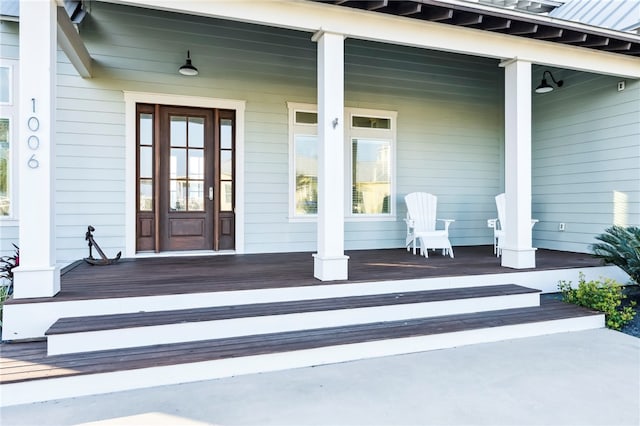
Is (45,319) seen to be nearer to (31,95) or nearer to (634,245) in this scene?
(31,95)

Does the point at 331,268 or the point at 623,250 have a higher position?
the point at 623,250

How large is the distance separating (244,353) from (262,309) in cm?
55

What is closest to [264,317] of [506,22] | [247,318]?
[247,318]

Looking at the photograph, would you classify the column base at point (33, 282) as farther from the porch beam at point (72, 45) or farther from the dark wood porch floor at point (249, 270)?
the porch beam at point (72, 45)

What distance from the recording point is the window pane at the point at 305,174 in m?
6.06

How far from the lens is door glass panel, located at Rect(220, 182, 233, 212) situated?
19.0 ft

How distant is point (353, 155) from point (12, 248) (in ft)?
15.5

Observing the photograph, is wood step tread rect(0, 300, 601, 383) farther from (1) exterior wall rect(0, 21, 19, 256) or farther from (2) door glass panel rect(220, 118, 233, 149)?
(2) door glass panel rect(220, 118, 233, 149)

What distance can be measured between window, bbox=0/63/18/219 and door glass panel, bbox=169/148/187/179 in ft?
5.88

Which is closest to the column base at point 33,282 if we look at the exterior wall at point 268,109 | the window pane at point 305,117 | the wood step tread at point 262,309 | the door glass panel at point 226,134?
the wood step tread at point 262,309

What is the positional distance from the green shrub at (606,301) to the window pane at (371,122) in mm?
3546

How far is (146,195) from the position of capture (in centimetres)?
547

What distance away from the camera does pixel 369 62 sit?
21.0 ft

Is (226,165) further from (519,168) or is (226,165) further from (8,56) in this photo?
(519,168)
